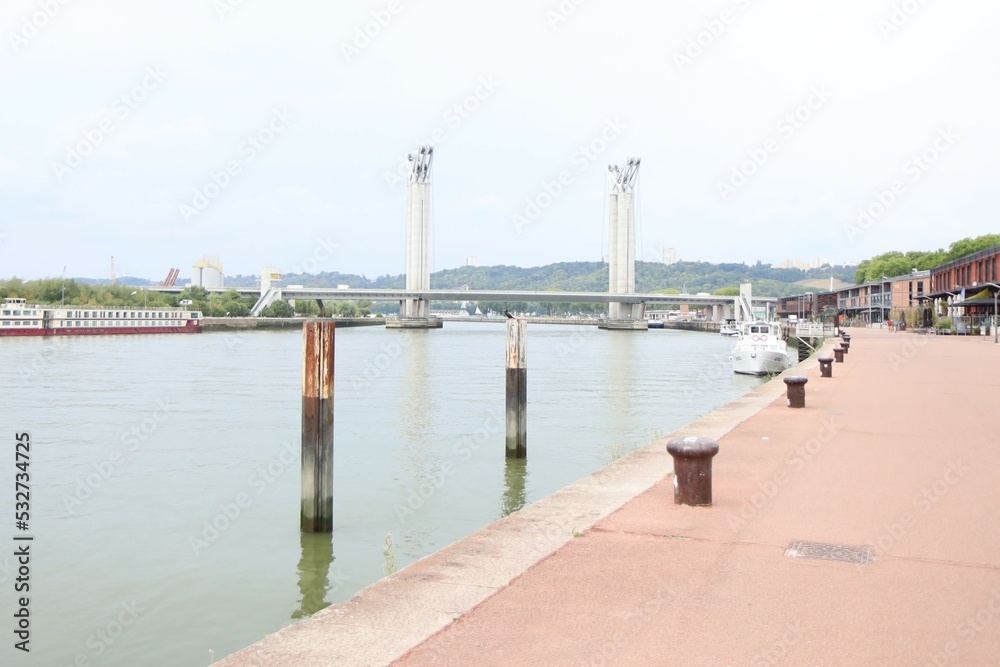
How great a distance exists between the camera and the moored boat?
9075cm

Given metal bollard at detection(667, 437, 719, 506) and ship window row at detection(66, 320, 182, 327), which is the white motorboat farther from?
ship window row at detection(66, 320, 182, 327)

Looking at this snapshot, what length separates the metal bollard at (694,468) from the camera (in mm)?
8391

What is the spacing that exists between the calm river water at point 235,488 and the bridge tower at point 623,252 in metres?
123

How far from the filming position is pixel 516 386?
17359mm

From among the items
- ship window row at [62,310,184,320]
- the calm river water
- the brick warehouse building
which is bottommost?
the calm river water

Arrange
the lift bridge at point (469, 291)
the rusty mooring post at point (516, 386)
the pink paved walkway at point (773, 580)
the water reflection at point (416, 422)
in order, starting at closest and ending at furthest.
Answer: the pink paved walkway at point (773, 580) → the rusty mooring post at point (516, 386) → the water reflection at point (416, 422) → the lift bridge at point (469, 291)

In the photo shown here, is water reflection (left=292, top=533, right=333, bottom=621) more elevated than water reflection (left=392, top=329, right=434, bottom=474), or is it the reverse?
water reflection (left=292, top=533, right=333, bottom=621)

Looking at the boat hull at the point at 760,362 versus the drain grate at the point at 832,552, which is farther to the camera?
the boat hull at the point at 760,362

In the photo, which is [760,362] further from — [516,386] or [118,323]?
[118,323]

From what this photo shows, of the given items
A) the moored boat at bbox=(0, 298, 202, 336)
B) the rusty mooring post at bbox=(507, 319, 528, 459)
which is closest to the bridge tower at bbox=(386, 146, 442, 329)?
the moored boat at bbox=(0, 298, 202, 336)

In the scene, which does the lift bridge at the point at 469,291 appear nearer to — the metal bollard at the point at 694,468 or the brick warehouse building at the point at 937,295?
the brick warehouse building at the point at 937,295

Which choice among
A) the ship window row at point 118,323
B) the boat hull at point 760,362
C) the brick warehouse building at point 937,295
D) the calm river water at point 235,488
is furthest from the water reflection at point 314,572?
the ship window row at point 118,323

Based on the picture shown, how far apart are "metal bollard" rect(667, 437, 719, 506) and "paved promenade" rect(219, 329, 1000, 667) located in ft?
0.53

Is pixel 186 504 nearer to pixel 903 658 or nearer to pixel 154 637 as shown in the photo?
pixel 154 637
